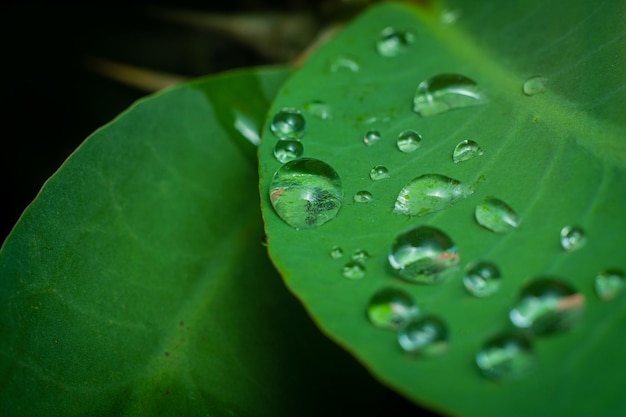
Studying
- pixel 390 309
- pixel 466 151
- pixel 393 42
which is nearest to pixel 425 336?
pixel 390 309

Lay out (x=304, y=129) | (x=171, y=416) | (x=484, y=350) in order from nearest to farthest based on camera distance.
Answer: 1. (x=484, y=350)
2. (x=171, y=416)
3. (x=304, y=129)

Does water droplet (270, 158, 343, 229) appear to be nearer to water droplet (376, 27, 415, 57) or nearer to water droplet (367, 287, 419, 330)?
water droplet (367, 287, 419, 330)

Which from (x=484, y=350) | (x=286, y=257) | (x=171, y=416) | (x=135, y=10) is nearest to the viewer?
(x=484, y=350)

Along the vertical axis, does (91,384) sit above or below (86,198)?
below

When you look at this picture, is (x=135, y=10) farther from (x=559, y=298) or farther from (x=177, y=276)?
(x=559, y=298)

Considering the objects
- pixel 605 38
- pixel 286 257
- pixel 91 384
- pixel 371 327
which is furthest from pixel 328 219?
pixel 605 38

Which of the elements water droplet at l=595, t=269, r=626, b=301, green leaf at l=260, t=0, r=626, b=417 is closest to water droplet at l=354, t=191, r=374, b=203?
green leaf at l=260, t=0, r=626, b=417

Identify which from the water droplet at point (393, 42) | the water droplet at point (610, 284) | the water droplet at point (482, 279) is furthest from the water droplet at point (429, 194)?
the water droplet at point (393, 42)

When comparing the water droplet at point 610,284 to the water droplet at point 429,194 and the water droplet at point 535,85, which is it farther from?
the water droplet at point 535,85
